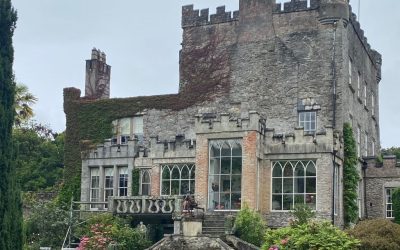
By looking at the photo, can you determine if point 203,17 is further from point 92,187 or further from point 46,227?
point 46,227

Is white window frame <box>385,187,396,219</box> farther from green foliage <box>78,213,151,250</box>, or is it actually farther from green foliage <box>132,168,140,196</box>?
green foliage <box>78,213,151,250</box>

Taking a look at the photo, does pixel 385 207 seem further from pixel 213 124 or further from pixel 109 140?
pixel 109 140

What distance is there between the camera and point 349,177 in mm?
33156

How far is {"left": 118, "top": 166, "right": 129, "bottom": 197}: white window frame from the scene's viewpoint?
115 ft

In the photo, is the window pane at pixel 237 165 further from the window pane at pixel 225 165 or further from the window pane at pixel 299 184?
the window pane at pixel 299 184

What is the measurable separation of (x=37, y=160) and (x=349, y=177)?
2557 cm

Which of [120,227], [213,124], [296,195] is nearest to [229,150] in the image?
[213,124]

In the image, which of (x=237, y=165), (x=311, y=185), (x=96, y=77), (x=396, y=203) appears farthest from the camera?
(x=96, y=77)

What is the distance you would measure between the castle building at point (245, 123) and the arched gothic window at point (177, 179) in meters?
0.05

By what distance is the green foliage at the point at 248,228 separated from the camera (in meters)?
27.7

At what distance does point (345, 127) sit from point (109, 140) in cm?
1243

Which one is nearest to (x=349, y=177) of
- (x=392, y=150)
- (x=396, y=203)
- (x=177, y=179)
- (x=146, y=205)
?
(x=396, y=203)

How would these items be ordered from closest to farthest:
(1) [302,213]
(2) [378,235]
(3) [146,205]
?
(2) [378,235], (1) [302,213], (3) [146,205]

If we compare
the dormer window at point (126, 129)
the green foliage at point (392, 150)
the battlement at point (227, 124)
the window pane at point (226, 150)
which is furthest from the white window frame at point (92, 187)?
the green foliage at point (392, 150)
